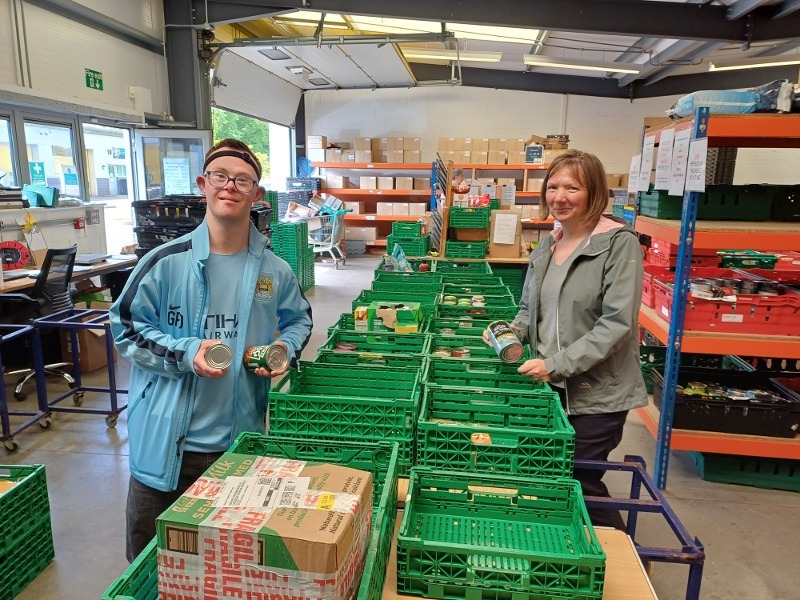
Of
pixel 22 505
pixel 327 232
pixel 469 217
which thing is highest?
pixel 469 217

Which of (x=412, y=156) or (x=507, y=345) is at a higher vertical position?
(x=412, y=156)

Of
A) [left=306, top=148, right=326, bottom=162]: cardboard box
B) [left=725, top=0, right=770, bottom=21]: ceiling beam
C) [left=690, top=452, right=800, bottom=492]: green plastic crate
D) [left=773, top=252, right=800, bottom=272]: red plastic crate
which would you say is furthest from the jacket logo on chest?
[left=306, top=148, right=326, bottom=162]: cardboard box

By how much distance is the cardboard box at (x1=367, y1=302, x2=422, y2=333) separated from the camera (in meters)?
2.84

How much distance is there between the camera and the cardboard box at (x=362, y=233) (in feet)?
41.8

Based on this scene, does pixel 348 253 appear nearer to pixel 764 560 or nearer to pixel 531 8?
pixel 531 8

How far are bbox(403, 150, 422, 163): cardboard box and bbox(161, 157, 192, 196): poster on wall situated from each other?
566 cm

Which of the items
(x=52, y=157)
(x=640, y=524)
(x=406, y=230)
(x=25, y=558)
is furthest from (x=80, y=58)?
(x=640, y=524)

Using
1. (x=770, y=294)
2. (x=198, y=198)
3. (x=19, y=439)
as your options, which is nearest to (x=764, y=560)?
(x=770, y=294)

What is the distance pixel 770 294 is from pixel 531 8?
4803 millimetres

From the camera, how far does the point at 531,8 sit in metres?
6.57

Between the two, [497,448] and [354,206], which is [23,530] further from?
[354,206]

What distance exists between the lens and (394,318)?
2.87m

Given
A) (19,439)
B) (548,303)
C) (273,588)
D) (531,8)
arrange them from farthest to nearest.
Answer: (531,8), (19,439), (548,303), (273,588)

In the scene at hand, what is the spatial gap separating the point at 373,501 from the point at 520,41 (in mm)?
8963
